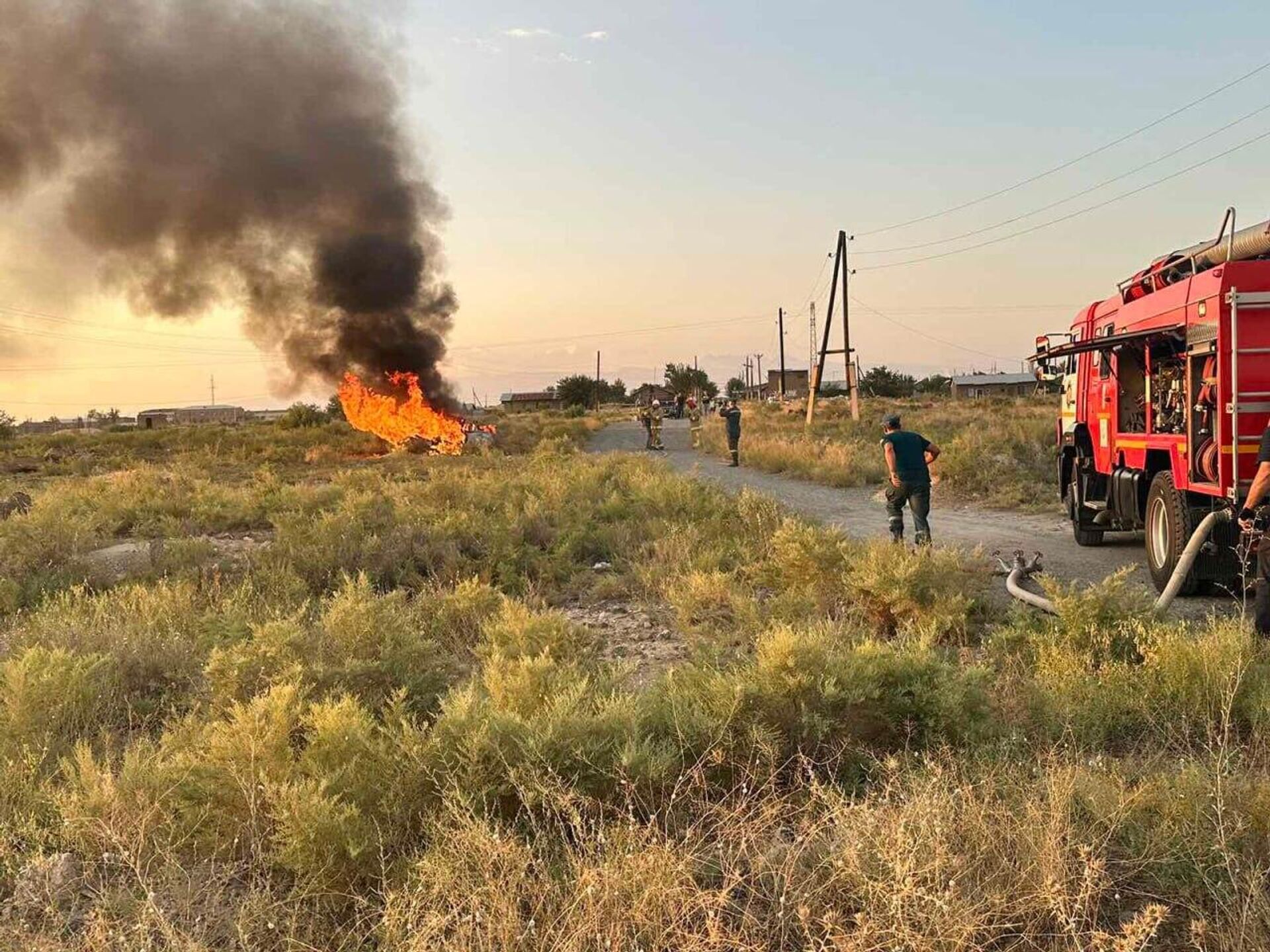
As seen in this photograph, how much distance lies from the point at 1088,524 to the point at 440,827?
10190mm

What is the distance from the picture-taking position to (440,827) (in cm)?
280

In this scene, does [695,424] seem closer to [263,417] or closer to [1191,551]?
[1191,551]

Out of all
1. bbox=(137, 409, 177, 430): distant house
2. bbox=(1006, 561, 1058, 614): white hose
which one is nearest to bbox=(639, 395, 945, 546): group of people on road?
bbox=(1006, 561, 1058, 614): white hose

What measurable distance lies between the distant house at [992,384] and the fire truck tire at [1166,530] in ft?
305

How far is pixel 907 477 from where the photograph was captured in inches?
383

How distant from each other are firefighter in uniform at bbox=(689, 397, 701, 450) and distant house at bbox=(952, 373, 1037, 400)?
5571cm

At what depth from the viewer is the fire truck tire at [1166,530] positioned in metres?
7.29

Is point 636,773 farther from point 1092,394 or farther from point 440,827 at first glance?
point 1092,394

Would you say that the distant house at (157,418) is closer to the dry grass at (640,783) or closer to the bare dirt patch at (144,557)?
the bare dirt patch at (144,557)

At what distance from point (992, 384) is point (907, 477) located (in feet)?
358

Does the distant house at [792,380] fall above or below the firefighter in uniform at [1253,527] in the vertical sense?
above

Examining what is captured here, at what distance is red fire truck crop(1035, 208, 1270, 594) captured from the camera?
20.8ft

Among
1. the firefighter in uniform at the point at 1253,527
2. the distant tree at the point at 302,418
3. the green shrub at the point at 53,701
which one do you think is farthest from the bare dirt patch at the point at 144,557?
the distant tree at the point at 302,418

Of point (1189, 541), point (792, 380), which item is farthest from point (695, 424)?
point (792, 380)
